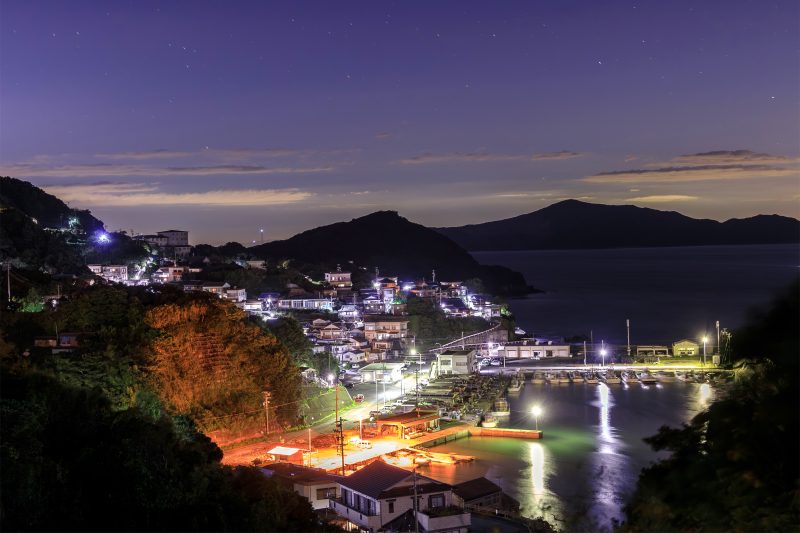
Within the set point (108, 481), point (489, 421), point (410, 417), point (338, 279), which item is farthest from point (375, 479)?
point (338, 279)

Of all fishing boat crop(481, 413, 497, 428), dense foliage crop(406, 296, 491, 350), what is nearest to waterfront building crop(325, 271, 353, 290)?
dense foliage crop(406, 296, 491, 350)

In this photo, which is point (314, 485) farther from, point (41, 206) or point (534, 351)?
point (41, 206)

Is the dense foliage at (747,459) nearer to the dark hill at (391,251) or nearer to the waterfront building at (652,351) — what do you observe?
the waterfront building at (652,351)

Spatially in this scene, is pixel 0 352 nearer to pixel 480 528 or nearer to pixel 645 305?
pixel 480 528

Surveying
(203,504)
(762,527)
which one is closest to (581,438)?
(203,504)

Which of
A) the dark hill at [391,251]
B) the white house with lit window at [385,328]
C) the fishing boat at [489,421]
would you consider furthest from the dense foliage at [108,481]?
the dark hill at [391,251]

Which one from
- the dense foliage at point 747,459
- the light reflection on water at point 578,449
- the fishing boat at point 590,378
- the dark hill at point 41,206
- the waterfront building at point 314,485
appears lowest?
the light reflection on water at point 578,449
